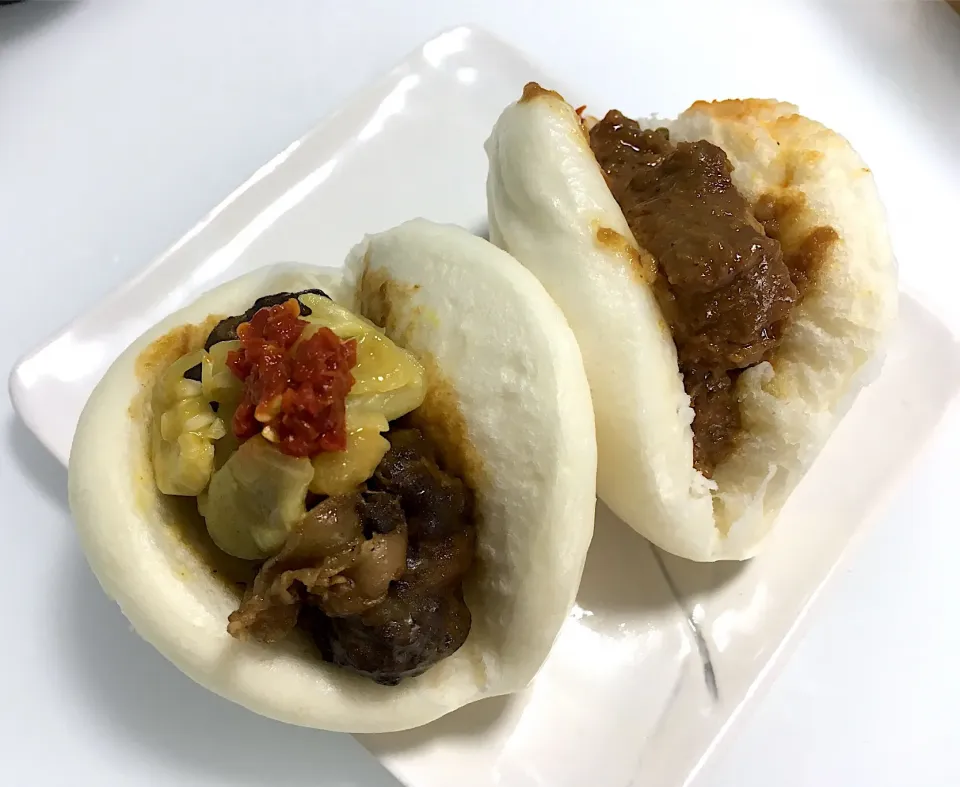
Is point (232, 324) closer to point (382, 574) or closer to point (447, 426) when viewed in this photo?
point (447, 426)

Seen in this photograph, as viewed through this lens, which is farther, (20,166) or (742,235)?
(20,166)

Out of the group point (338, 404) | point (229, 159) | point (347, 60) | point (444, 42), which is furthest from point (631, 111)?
point (338, 404)

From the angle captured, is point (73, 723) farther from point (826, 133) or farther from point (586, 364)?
point (826, 133)

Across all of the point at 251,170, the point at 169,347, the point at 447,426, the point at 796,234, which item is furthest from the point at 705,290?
the point at 251,170

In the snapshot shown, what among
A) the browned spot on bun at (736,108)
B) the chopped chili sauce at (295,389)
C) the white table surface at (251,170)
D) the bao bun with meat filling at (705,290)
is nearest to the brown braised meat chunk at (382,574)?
the chopped chili sauce at (295,389)

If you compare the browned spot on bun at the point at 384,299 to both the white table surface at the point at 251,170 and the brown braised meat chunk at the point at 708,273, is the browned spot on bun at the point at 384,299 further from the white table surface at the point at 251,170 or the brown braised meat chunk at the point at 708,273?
the white table surface at the point at 251,170

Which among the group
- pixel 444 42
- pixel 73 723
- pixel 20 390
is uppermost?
pixel 444 42
